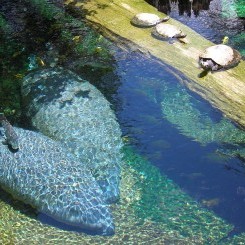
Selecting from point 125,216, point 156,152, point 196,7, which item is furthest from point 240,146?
point 196,7

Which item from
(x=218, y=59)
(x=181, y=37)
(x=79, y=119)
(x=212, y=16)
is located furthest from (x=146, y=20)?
(x=79, y=119)

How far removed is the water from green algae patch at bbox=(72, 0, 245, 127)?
0.23m

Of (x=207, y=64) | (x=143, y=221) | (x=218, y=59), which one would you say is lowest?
(x=143, y=221)

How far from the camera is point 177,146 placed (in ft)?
24.4

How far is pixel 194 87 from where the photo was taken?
840 cm

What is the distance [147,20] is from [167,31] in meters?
0.79

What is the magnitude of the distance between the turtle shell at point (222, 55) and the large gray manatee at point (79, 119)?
2367 mm

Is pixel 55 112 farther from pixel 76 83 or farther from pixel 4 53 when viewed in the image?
pixel 4 53

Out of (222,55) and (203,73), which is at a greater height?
(222,55)

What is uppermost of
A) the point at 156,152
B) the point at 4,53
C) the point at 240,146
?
the point at 240,146

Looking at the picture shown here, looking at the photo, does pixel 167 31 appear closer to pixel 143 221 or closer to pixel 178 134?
pixel 178 134

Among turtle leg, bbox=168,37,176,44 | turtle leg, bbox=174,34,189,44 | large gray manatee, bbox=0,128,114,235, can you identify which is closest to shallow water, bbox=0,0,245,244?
large gray manatee, bbox=0,128,114,235

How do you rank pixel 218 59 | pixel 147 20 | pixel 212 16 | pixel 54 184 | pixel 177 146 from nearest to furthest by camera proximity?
pixel 54 184
pixel 177 146
pixel 218 59
pixel 147 20
pixel 212 16

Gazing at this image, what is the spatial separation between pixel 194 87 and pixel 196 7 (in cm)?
382
